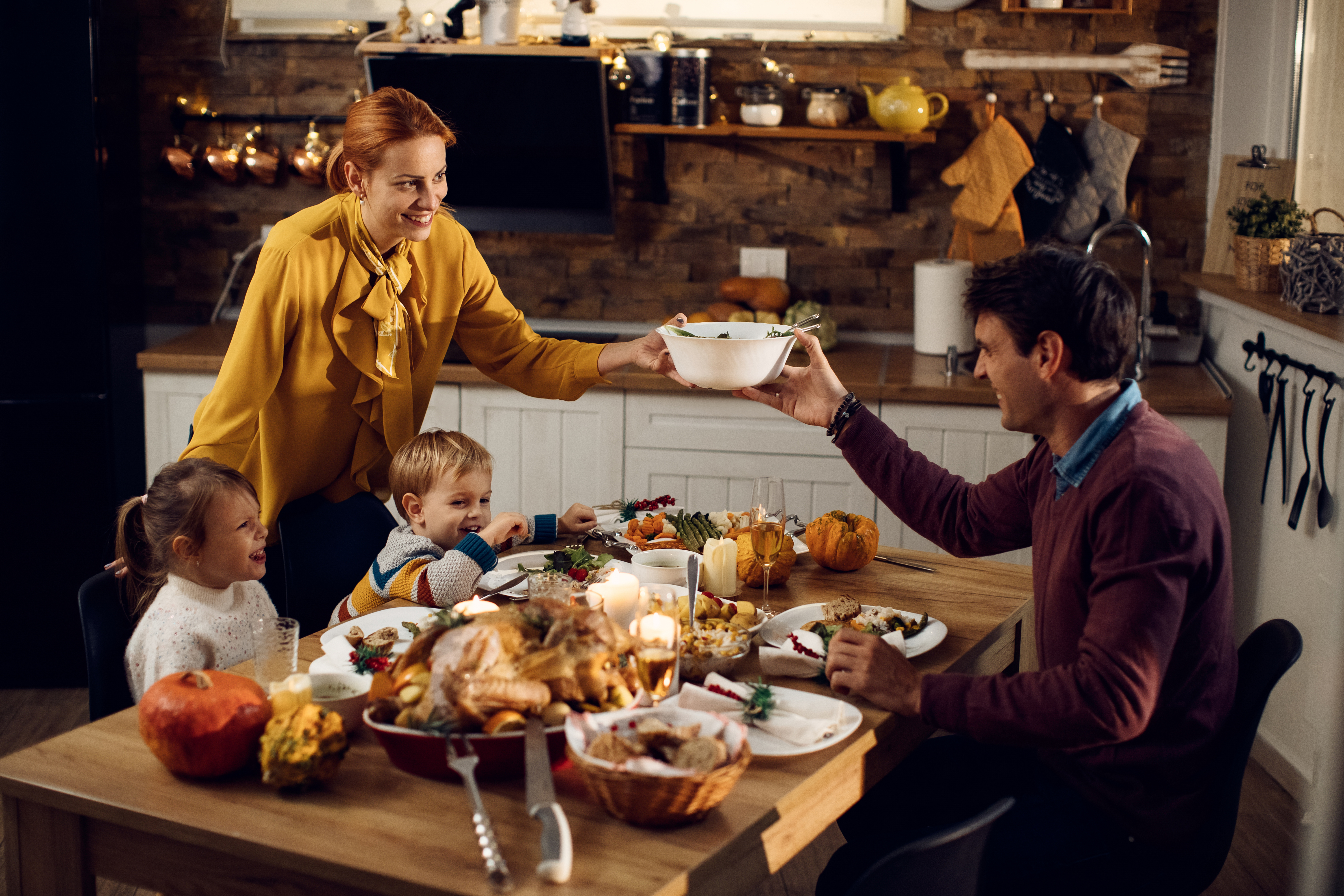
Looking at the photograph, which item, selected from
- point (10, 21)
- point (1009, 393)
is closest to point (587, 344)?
point (1009, 393)

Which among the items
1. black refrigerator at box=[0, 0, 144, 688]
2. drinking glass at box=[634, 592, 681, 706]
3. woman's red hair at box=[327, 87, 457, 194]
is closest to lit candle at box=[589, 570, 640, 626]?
drinking glass at box=[634, 592, 681, 706]

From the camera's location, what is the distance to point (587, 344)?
258cm

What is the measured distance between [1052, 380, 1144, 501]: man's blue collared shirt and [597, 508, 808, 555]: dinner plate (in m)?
0.58

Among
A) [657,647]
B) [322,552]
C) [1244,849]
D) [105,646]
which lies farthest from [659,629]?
[1244,849]

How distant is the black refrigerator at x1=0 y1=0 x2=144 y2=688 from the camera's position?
3.23 m

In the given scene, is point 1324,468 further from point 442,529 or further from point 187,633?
point 187,633

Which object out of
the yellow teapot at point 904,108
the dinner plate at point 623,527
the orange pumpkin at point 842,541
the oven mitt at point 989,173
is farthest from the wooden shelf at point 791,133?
the orange pumpkin at point 842,541

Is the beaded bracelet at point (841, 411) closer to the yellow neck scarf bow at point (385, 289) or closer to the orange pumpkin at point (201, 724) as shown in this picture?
the yellow neck scarf bow at point (385, 289)

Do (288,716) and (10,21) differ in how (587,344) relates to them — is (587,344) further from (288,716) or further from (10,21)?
(10,21)

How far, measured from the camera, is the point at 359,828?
3.99ft

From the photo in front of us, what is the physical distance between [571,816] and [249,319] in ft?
4.20

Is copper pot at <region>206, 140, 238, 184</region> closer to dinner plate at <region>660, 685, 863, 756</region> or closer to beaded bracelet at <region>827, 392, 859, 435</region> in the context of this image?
beaded bracelet at <region>827, 392, 859, 435</region>

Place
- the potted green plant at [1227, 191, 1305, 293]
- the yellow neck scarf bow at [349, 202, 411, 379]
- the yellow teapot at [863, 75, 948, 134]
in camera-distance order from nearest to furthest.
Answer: the yellow neck scarf bow at [349, 202, 411, 379] < the potted green plant at [1227, 191, 1305, 293] < the yellow teapot at [863, 75, 948, 134]

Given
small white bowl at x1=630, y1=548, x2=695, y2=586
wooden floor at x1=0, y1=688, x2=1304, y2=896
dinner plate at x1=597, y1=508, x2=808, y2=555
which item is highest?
small white bowl at x1=630, y1=548, x2=695, y2=586
